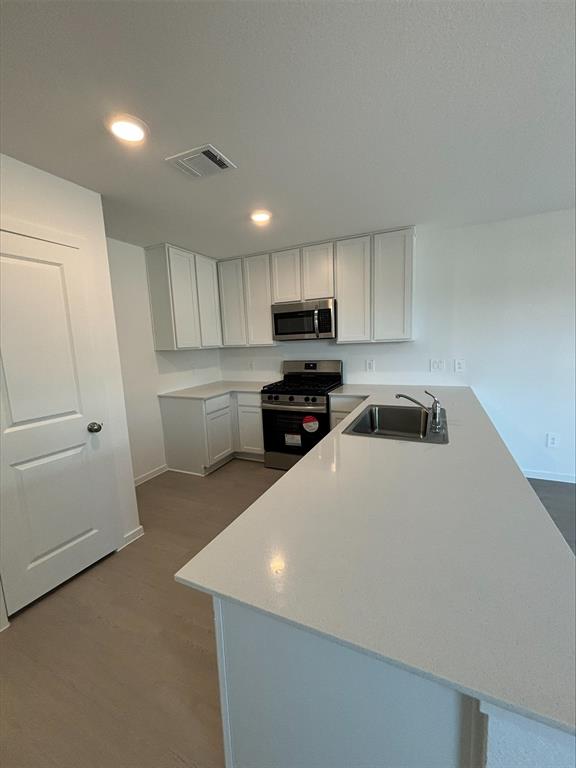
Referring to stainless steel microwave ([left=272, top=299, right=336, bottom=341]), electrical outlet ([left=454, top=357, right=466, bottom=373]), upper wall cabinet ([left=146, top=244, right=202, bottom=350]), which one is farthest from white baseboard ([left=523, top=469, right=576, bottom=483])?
upper wall cabinet ([left=146, top=244, right=202, bottom=350])

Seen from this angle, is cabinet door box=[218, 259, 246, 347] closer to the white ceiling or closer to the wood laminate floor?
the white ceiling

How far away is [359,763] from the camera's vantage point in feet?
2.33

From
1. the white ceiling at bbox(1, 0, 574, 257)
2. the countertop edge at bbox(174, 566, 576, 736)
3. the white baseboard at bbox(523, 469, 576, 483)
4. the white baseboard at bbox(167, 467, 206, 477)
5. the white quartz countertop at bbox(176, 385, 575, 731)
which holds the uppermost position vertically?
the white ceiling at bbox(1, 0, 574, 257)

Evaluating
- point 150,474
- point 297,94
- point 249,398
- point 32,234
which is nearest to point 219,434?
point 249,398

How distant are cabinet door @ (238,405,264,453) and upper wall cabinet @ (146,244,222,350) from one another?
94 centimetres

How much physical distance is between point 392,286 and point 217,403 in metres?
2.24

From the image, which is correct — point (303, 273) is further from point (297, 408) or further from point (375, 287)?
point (297, 408)

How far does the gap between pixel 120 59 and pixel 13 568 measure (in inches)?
95.5

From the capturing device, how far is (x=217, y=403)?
3502mm

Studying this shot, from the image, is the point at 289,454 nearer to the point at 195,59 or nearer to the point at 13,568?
the point at 13,568

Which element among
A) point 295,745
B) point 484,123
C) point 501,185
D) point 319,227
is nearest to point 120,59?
point 484,123

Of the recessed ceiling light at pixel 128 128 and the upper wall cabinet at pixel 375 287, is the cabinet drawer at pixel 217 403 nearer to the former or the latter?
the upper wall cabinet at pixel 375 287

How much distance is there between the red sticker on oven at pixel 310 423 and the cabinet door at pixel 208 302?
5.00ft

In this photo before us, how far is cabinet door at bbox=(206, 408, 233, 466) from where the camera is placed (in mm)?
3406
